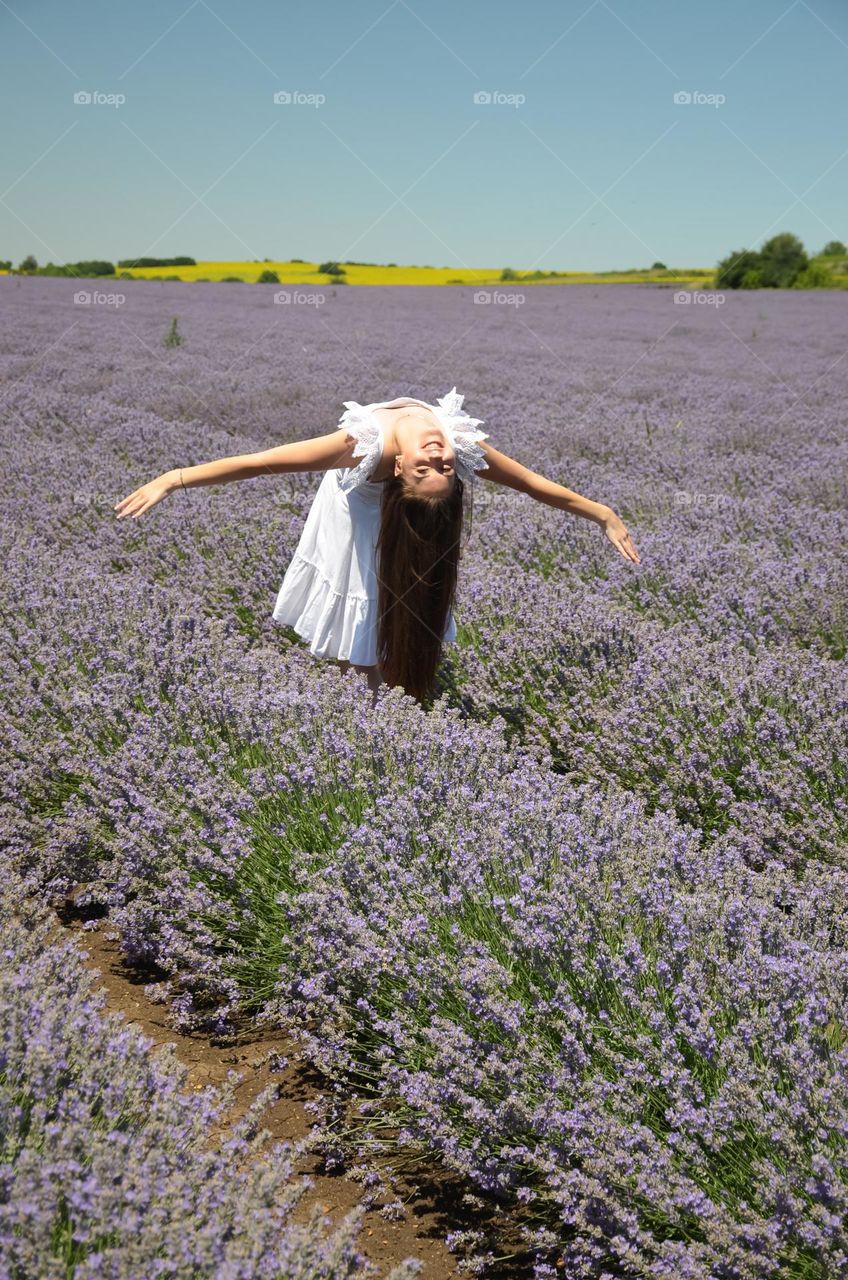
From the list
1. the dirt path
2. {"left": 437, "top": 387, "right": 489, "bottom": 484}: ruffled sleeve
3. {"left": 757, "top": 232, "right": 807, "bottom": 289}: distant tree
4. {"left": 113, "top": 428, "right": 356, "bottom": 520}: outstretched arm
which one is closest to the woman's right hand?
{"left": 113, "top": 428, "right": 356, "bottom": 520}: outstretched arm

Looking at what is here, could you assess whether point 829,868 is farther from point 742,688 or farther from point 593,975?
point 593,975

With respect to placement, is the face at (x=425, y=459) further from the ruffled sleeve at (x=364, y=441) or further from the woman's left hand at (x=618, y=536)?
the woman's left hand at (x=618, y=536)

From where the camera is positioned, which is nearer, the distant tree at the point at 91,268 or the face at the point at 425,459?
the face at the point at 425,459

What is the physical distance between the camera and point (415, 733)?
91.2 inches

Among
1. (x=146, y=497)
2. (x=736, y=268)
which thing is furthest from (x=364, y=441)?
(x=736, y=268)

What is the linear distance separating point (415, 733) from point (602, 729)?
0.68m

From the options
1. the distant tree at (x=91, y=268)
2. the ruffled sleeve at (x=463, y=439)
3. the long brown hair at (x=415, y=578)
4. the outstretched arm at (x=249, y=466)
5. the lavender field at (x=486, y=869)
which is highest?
the distant tree at (x=91, y=268)

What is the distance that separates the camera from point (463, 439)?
9.11 ft

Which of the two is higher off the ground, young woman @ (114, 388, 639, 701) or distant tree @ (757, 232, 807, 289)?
distant tree @ (757, 232, 807, 289)

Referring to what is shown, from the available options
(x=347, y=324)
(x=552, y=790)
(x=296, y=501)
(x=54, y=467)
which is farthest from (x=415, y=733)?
(x=347, y=324)

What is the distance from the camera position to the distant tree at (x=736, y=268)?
32.6 metres

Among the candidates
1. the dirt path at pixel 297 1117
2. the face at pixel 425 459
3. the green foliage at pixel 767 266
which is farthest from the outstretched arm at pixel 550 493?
the green foliage at pixel 767 266

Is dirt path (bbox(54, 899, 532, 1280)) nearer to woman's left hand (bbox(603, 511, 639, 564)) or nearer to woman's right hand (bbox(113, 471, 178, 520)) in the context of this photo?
woman's right hand (bbox(113, 471, 178, 520))

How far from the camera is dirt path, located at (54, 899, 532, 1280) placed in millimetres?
1632
